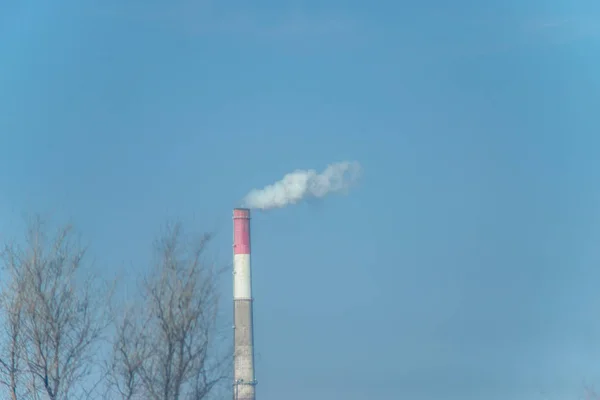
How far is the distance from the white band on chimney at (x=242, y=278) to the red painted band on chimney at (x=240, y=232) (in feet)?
0.68

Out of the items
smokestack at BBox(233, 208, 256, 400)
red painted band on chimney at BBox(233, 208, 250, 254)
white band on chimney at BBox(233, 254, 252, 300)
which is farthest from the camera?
red painted band on chimney at BBox(233, 208, 250, 254)

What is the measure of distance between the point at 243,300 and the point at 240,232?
175 cm

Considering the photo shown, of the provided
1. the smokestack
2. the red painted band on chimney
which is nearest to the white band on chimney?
the smokestack

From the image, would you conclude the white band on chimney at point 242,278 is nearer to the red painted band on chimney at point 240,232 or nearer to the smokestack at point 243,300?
the smokestack at point 243,300

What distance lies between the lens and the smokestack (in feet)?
80.0

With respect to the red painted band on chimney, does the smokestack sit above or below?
below

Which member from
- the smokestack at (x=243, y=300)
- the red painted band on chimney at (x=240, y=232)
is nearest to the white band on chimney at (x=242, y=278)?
the smokestack at (x=243, y=300)

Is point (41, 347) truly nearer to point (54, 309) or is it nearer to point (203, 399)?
point (54, 309)

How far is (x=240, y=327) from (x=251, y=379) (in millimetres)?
1369

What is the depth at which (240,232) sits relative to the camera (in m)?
24.8

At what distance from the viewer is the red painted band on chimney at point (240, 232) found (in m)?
24.8

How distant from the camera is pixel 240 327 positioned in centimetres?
2438

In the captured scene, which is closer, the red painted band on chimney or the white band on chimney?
the white band on chimney

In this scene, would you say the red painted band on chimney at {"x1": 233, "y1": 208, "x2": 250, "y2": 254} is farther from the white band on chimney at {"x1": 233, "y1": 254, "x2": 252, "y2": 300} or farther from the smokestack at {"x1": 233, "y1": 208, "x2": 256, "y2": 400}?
the white band on chimney at {"x1": 233, "y1": 254, "x2": 252, "y2": 300}
